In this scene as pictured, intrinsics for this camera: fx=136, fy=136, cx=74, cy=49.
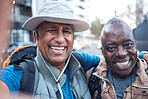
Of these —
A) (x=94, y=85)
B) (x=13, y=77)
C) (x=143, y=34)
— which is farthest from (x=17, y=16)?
(x=143, y=34)

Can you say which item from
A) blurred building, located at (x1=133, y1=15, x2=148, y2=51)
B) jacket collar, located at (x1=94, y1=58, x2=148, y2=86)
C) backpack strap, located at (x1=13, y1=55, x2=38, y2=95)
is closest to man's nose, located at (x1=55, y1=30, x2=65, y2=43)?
backpack strap, located at (x1=13, y1=55, x2=38, y2=95)

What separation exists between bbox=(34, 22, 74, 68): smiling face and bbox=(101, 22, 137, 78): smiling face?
611 mm

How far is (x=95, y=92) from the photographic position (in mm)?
→ 1949

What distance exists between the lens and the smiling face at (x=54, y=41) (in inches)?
63.8

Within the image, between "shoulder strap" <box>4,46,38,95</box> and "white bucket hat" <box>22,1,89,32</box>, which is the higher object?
"white bucket hat" <box>22,1,89,32</box>

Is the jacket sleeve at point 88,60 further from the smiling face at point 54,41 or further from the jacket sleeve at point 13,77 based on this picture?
the jacket sleeve at point 13,77

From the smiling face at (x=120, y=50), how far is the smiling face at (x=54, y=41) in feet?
2.00

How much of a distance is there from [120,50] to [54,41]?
0.89 metres

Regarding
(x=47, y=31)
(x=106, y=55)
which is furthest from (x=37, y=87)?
(x=106, y=55)

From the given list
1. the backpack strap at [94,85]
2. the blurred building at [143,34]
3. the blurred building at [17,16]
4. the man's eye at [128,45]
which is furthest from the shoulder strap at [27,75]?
the blurred building at [143,34]

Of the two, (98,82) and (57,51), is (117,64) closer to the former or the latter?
(98,82)

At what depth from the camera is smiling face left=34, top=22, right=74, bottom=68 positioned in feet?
5.32

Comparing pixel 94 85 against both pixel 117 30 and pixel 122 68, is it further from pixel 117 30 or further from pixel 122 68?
pixel 117 30

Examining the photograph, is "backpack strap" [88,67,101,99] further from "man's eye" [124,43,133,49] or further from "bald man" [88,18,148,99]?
"man's eye" [124,43,133,49]
